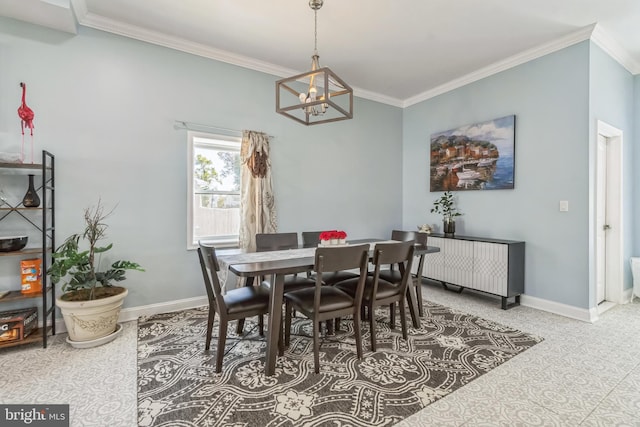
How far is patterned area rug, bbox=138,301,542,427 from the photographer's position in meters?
1.70

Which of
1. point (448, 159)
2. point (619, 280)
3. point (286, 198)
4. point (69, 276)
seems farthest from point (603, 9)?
point (69, 276)

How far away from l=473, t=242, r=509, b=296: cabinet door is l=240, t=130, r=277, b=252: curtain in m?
2.58

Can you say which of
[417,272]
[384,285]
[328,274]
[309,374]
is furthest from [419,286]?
[309,374]

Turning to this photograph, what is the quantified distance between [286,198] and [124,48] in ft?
7.62

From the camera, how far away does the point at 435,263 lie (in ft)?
13.9

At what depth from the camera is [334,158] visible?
443 cm

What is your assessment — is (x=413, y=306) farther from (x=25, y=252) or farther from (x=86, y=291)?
(x=25, y=252)

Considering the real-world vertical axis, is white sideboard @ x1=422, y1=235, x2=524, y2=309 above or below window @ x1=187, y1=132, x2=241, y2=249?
below

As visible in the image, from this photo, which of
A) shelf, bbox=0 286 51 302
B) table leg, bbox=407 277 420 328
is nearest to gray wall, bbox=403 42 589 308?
table leg, bbox=407 277 420 328

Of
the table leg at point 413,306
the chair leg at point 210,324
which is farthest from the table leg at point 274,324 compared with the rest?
the table leg at point 413,306

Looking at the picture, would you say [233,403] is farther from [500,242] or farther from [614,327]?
[614,327]

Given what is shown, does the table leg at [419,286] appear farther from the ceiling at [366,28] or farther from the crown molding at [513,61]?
the crown molding at [513,61]

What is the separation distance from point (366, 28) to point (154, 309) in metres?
3.65

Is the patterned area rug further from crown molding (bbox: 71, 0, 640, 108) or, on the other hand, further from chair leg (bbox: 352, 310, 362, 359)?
crown molding (bbox: 71, 0, 640, 108)
